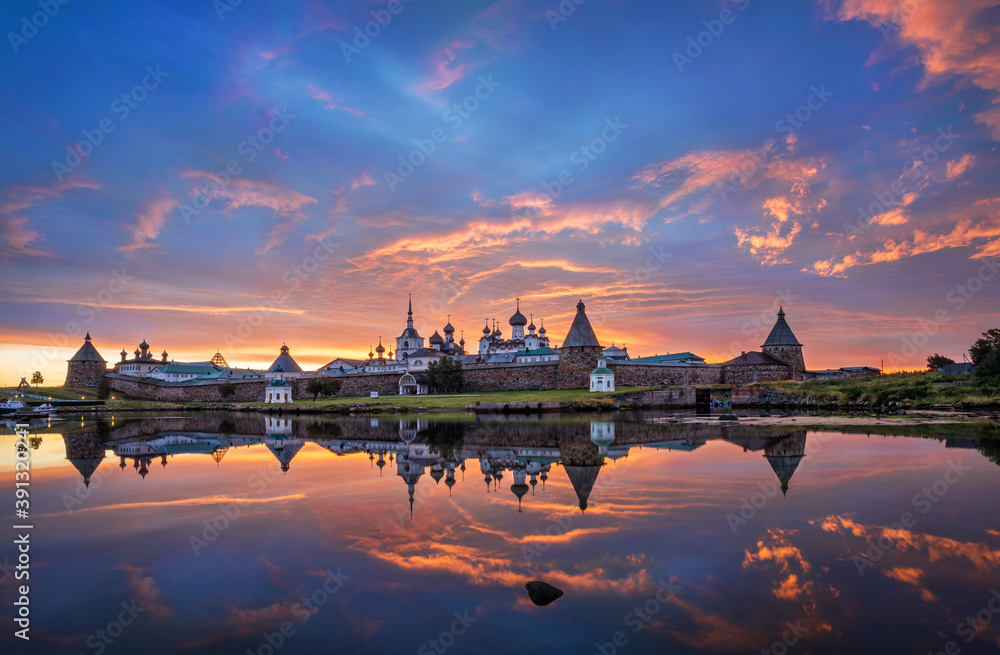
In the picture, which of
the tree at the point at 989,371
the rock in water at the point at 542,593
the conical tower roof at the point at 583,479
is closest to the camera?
the rock in water at the point at 542,593

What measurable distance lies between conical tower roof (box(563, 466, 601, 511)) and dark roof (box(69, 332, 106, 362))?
103 metres

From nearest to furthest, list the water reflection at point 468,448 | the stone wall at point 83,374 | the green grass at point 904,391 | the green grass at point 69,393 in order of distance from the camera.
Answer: the water reflection at point 468,448
the green grass at point 904,391
the green grass at point 69,393
the stone wall at point 83,374

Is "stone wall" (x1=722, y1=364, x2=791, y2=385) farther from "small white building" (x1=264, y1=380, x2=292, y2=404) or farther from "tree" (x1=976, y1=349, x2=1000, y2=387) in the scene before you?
"small white building" (x1=264, y1=380, x2=292, y2=404)

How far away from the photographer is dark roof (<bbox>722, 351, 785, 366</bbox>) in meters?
52.2

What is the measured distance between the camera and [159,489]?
37.4 ft

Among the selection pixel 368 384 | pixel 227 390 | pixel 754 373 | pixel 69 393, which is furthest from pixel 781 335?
pixel 69 393

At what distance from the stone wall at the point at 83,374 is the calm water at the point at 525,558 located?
9338 centimetres

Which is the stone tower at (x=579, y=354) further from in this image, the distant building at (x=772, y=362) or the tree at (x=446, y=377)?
the distant building at (x=772, y=362)

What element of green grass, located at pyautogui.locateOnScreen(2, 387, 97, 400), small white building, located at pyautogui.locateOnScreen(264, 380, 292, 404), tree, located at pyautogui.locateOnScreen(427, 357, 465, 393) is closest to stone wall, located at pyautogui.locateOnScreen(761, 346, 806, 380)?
tree, located at pyautogui.locateOnScreen(427, 357, 465, 393)

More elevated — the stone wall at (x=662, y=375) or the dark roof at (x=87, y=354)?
the dark roof at (x=87, y=354)

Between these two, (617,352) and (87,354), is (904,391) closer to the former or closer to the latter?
(617,352)

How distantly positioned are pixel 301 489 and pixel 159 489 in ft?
10.5

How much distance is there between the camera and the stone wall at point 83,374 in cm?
8725

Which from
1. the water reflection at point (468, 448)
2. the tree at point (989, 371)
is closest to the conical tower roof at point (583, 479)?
the water reflection at point (468, 448)
